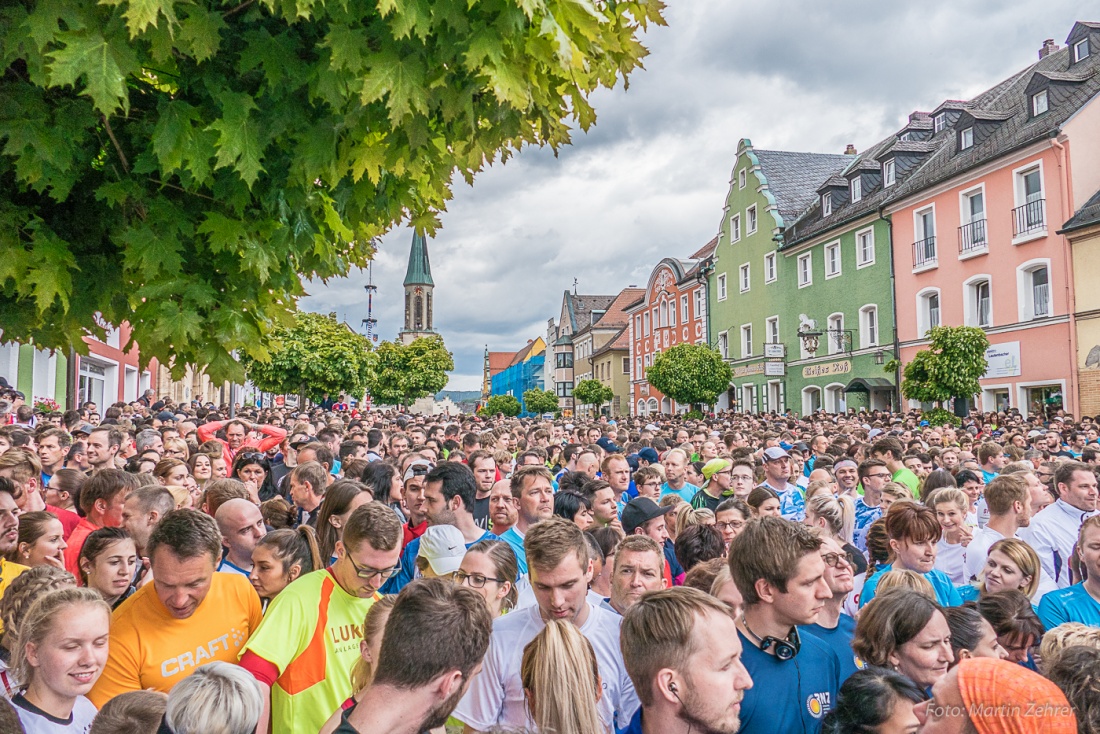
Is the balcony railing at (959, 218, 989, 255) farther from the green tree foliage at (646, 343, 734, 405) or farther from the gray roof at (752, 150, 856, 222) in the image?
the green tree foliage at (646, 343, 734, 405)

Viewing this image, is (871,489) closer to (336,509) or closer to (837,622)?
(837,622)

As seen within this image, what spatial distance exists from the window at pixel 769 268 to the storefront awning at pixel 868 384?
998 cm

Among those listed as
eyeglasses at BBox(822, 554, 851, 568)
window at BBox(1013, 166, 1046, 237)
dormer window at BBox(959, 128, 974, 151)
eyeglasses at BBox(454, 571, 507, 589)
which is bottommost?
eyeglasses at BBox(454, 571, 507, 589)

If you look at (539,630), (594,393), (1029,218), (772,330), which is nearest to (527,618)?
(539,630)

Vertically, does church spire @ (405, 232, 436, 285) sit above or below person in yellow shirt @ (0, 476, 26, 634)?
above

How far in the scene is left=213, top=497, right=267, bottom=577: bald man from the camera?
4984mm

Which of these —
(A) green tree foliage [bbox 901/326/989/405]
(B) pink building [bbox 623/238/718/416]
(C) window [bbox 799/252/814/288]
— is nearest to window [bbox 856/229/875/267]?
(C) window [bbox 799/252/814/288]

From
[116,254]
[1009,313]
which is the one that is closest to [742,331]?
[1009,313]

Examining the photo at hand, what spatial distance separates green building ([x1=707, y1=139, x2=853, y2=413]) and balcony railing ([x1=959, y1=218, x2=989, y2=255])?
10.6 m

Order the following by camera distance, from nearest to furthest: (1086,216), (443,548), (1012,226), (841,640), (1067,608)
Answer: (841,640), (1067,608), (443,548), (1086,216), (1012,226)

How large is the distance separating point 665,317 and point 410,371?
2358 centimetres

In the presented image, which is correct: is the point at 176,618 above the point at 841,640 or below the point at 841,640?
above

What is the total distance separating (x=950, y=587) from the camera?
518cm

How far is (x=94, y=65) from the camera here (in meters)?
2.61
